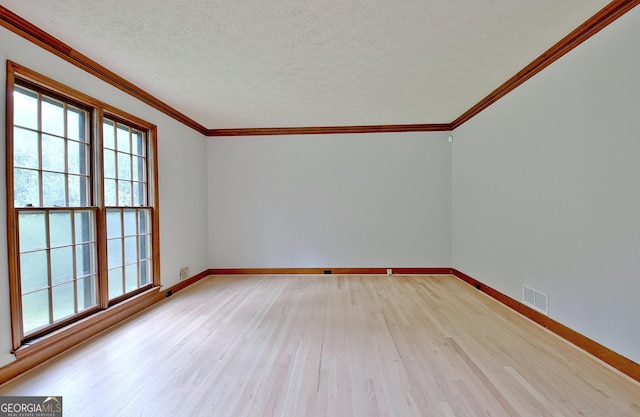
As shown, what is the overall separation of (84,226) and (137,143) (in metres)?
1.27

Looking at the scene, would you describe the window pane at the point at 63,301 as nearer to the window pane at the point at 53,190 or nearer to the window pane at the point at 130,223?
the window pane at the point at 53,190

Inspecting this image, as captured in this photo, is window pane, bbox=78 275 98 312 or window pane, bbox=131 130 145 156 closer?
window pane, bbox=78 275 98 312

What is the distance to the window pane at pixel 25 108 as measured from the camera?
2052 mm

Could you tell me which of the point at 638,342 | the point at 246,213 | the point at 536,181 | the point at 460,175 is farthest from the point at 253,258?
the point at 638,342

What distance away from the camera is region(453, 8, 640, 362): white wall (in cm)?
188

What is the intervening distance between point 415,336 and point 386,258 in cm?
228

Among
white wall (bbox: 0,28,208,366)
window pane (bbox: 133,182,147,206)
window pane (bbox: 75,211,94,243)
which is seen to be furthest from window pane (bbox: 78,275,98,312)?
window pane (bbox: 133,182,147,206)

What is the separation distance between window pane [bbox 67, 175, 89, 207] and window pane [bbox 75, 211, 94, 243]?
9cm

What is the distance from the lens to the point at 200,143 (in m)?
4.72

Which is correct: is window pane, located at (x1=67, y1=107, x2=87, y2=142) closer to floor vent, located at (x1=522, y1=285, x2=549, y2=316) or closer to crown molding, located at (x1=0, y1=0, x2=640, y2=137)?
crown molding, located at (x1=0, y1=0, x2=640, y2=137)

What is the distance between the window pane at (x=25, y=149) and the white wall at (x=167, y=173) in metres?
0.15

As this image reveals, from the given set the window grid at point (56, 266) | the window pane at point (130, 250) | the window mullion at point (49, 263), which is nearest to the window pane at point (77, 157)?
the window grid at point (56, 266)

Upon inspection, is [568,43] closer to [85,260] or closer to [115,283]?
[85,260]

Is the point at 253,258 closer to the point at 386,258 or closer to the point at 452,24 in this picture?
A: the point at 386,258
